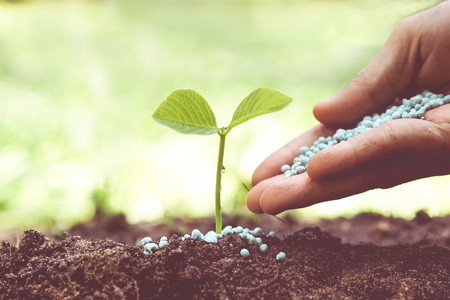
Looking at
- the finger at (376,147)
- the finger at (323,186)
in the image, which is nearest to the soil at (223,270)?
the finger at (323,186)

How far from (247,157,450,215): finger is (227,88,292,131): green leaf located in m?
0.19

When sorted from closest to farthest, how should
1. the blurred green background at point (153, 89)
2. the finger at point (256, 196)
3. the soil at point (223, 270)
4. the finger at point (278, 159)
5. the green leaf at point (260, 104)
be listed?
1. the soil at point (223, 270)
2. the green leaf at point (260, 104)
3. the finger at point (256, 196)
4. the finger at point (278, 159)
5. the blurred green background at point (153, 89)

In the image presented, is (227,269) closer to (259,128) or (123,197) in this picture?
(123,197)

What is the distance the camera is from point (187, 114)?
0.95 m

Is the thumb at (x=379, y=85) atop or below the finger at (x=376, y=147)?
atop

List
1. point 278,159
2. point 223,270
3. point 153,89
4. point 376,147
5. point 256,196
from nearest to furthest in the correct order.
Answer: point 223,270
point 376,147
point 256,196
point 278,159
point 153,89

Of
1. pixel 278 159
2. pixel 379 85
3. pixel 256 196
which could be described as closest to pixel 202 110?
pixel 256 196

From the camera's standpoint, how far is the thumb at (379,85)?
1.33 metres

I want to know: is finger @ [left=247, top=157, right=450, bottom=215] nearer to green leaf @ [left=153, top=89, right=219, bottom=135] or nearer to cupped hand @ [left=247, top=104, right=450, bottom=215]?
cupped hand @ [left=247, top=104, right=450, bottom=215]

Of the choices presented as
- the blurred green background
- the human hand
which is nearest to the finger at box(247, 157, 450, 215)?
the human hand

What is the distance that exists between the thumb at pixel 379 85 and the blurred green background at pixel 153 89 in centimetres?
44

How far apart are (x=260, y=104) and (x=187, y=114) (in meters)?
0.16

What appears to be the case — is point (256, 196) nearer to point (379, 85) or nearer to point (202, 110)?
point (202, 110)

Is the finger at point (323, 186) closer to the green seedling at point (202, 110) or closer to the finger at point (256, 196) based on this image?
the finger at point (256, 196)
